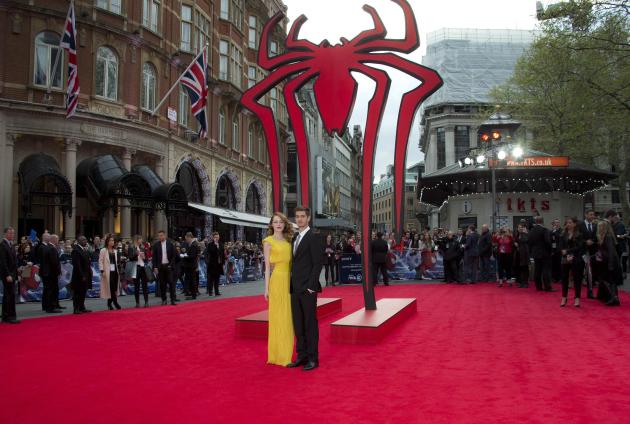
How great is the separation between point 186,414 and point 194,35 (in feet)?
90.3

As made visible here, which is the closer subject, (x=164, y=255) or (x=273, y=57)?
(x=273, y=57)

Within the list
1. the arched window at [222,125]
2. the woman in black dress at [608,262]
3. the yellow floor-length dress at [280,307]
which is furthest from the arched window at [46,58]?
the woman in black dress at [608,262]

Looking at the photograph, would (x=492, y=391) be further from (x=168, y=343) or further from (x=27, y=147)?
(x=27, y=147)

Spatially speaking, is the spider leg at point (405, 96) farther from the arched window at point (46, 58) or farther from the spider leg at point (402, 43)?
the arched window at point (46, 58)

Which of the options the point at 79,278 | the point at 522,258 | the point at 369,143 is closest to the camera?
the point at 369,143

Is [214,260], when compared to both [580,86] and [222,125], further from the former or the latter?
[580,86]

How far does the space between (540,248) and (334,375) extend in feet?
34.4

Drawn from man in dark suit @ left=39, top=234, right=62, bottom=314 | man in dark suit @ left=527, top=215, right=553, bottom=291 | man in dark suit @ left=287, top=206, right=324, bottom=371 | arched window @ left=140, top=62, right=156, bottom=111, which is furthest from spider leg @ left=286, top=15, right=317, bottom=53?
arched window @ left=140, top=62, right=156, bottom=111

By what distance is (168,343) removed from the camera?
26.2 ft

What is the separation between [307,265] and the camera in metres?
6.36

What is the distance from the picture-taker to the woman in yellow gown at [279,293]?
6.39 m

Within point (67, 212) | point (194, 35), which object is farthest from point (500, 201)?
point (67, 212)

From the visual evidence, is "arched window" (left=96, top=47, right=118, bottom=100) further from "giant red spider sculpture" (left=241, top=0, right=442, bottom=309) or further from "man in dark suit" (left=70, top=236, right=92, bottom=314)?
"giant red spider sculpture" (left=241, top=0, right=442, bottom=309)

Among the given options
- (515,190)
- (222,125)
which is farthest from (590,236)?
(222,125)
